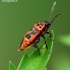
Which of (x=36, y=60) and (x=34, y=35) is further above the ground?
(x=36, y=60)

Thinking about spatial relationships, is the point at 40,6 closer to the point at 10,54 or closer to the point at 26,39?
the point at 10,54

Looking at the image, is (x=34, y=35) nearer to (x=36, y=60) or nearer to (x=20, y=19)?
(x=36, y=60)

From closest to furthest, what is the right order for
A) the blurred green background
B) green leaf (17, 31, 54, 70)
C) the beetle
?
green leaf (17, 31, 54, 70) < the beetle < the blurred green background

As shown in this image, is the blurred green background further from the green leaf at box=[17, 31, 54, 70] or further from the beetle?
the green leaf at box=[17, 31, 54, 70]

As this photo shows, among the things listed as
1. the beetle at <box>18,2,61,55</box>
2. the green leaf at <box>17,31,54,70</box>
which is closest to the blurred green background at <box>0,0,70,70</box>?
the beetle at <box>18,2,61,55</box>

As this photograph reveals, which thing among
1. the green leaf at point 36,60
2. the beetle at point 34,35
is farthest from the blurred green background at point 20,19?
the green leaf at point 36,60

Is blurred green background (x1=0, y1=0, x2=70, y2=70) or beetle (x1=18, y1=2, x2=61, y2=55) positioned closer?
beetle (x1=18, y1=2, x2=61, y2=55)

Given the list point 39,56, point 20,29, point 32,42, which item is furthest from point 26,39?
point 20,29

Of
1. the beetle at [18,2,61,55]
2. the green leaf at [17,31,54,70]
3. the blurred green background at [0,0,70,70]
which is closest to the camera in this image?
the green leaf at [17,31,54,70]

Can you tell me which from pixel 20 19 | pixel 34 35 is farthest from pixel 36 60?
pixel 20 19

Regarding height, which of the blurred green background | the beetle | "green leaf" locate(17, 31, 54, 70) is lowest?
the blurred green background

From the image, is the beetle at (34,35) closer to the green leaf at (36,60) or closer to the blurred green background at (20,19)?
the green leaf at (36,60)
